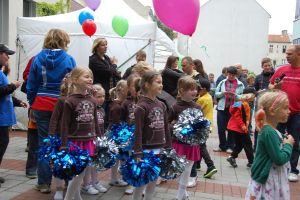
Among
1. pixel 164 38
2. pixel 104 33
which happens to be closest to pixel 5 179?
pixel 104 33

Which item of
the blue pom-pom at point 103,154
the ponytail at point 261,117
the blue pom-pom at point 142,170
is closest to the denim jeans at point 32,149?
the blue pom-pom at point 103,154

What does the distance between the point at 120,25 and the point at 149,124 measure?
217 inches

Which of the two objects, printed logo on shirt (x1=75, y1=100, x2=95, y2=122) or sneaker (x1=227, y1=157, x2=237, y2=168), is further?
sneaker (x1=227, y1=157, x2=237, y2=168)

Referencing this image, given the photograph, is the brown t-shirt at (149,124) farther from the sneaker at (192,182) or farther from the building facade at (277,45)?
the building facade at (277,45)

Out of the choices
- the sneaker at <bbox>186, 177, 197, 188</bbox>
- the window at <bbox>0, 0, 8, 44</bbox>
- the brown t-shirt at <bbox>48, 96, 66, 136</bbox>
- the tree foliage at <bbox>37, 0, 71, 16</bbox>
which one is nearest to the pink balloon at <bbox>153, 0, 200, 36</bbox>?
the sneaker at <bbox>186, 177, 197, 188</bbox>

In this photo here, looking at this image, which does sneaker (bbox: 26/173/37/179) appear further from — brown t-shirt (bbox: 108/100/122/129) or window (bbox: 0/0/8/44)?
window (bbox: 0/0/8/44)

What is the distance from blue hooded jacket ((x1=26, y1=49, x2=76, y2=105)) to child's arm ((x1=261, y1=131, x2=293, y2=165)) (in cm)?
267

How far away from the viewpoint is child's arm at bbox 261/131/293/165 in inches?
130

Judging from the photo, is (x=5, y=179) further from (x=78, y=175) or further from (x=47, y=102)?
(x=78, y=175)

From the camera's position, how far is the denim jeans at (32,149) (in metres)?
5.62

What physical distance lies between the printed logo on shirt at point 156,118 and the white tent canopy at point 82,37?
5768 mm

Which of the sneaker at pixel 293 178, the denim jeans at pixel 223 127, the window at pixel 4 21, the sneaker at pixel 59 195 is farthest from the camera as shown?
the window at pixel 4 21

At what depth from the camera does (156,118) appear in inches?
162

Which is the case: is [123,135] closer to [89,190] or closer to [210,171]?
[89,190]
